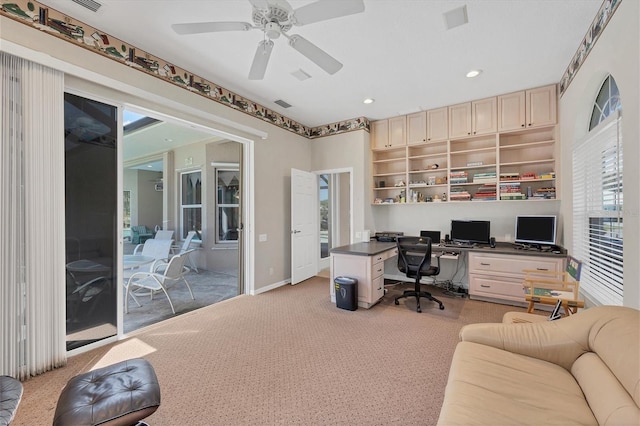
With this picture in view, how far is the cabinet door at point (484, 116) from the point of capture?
402 centimetres

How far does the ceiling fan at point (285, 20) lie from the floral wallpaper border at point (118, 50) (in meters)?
1.26

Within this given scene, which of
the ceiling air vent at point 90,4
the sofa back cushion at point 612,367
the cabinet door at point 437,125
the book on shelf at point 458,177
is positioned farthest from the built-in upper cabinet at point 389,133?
the ceiling air vent at point 90,4

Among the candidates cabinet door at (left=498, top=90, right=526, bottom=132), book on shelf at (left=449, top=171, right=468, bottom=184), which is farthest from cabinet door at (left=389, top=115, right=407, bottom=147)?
cabinet door at (left=498, top=90, right=526, bottom=132)

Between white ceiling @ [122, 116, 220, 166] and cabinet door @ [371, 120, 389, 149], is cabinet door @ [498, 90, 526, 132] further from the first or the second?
white ceiling @ [122, 116, 220, 166]

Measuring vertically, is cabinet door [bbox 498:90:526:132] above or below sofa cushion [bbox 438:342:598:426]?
above

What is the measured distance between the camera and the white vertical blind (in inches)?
84.6

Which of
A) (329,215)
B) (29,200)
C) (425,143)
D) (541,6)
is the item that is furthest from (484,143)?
(29,200)

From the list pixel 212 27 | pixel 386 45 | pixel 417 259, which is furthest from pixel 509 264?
pixel 212 27

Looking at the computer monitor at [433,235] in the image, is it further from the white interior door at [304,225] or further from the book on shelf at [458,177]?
the white interior door at [304,225]

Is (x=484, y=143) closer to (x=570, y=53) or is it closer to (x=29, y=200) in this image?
(x=570, y=53)

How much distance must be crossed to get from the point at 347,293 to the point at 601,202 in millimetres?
2738

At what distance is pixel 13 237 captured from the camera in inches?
80.9

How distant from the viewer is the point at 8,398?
4.07 feet

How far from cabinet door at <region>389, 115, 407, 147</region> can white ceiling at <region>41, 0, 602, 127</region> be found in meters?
0.70
